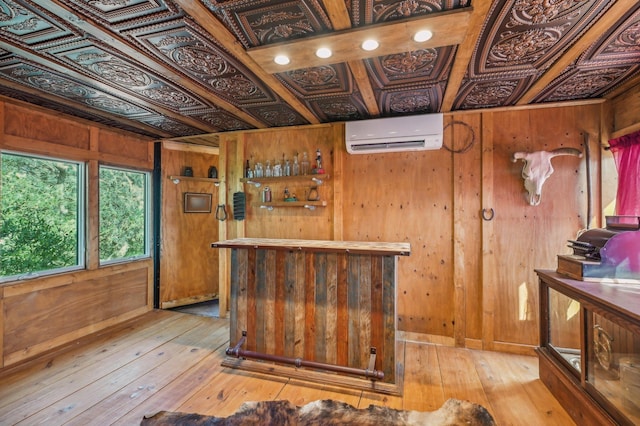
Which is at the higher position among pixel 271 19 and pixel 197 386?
pixel 271 19

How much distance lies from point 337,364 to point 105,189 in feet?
11.0

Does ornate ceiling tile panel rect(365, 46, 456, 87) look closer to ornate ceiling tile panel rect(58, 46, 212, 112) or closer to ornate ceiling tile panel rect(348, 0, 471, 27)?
ornate ceiling tile panel rect(348, 0, 471, 27)

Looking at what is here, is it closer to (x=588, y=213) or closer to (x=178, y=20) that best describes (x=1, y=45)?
(x=178, y=20)

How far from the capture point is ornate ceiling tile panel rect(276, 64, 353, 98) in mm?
2135

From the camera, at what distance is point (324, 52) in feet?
5.95

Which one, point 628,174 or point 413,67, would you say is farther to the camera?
point 628,174

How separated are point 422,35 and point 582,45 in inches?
40.7

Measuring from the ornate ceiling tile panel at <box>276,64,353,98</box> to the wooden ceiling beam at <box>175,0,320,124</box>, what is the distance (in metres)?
0.08

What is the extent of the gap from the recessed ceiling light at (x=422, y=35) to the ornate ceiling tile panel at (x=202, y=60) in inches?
46.3

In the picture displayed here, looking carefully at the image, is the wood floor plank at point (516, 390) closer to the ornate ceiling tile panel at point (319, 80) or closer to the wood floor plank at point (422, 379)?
the wood floor plank at point (422, 379)

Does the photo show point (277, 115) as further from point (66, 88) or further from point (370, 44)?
point (66, 88)

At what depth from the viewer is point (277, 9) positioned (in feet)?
4.92

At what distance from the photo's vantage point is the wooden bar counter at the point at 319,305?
2.27m

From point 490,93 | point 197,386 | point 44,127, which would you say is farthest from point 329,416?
point 44,127
